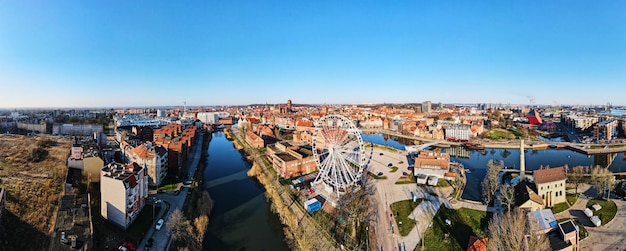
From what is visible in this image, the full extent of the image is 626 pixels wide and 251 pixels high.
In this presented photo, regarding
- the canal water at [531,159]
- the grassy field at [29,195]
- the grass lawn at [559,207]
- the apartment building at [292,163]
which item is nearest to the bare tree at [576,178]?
the grass lawn at [559,207]

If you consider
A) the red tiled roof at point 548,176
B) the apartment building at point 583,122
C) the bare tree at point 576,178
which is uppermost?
the apartment building at point 583,122

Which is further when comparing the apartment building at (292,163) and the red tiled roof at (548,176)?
the apartment building at (292,163)

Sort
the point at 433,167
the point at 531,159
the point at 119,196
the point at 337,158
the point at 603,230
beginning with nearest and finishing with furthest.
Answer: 1. the point at 603,230
2. the point at 119,196
3. the point at 337,158
4. the point at 433,167
5. the point at 531,159

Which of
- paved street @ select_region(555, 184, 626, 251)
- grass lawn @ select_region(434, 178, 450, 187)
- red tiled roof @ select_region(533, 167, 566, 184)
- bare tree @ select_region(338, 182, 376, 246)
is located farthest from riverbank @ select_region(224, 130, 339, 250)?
red tiled roof @ select_region(533, 167, 566, 184)

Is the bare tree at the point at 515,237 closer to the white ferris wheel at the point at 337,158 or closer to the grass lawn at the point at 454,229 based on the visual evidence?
the grass lawn at the point at 454,229

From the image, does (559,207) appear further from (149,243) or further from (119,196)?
(119,196)

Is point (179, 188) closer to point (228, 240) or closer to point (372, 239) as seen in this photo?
point (228, 240)

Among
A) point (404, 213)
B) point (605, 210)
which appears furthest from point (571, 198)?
point (404, 213)

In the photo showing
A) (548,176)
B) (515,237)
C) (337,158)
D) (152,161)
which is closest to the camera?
(515,237)
